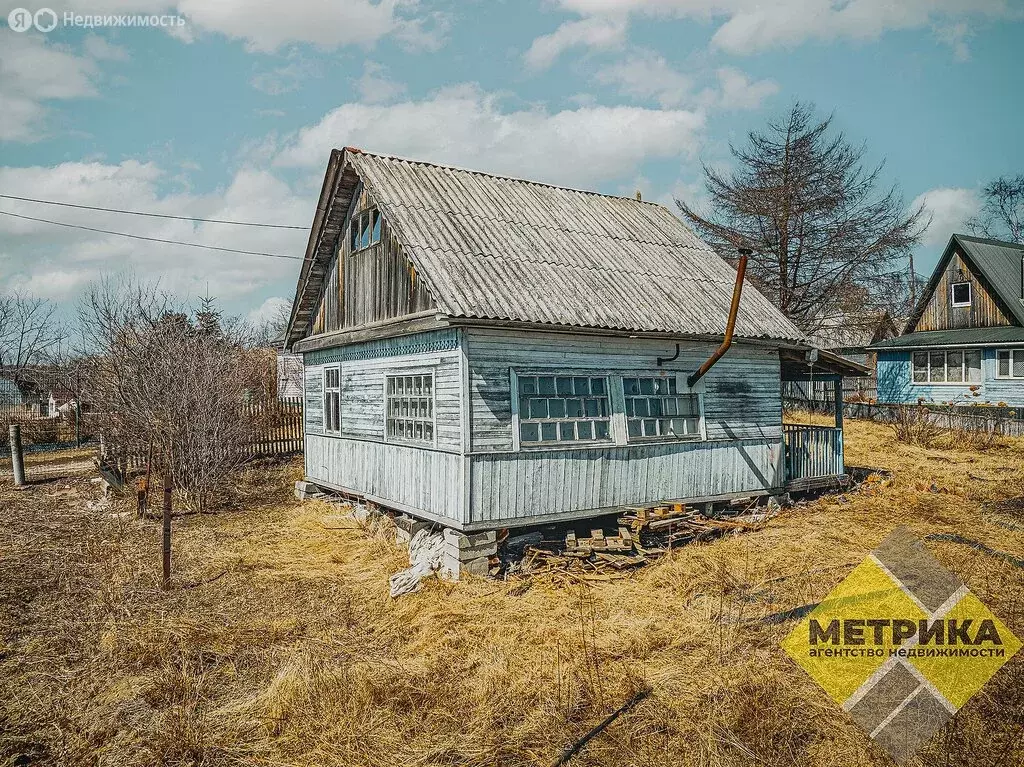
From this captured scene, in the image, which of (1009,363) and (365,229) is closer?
(365,229)

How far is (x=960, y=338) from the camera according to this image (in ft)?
95.8

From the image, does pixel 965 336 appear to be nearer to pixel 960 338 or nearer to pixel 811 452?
pixel 960 338

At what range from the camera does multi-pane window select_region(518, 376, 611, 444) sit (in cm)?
1030

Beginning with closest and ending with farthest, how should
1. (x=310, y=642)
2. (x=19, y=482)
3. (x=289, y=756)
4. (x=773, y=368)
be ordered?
(x=289, y=756)
(x=310, y=642)
(x=773, y=368)
(x=19, y=482)

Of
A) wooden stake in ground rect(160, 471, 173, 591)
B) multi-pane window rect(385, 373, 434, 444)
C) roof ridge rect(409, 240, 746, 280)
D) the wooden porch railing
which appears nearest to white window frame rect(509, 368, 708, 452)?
multi-pane window rect(385, 373, 434, 444)

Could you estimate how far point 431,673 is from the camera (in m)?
6.80

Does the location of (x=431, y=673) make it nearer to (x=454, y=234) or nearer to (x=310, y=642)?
(x=310, y=642)

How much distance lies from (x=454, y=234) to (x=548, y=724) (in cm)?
799

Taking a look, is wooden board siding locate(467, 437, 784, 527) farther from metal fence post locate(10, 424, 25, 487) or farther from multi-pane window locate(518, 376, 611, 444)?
metal fence post locate(10, 424, 25, 487)

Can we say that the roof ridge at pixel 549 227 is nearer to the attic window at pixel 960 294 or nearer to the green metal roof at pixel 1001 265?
the green metal roof at pixel 1001 265

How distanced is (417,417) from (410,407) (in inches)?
12.9

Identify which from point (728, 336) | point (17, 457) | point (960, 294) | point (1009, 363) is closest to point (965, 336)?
point (1009, 363)

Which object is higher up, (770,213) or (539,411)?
(770,213)

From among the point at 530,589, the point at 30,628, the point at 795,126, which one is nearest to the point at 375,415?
the point at 530,589
